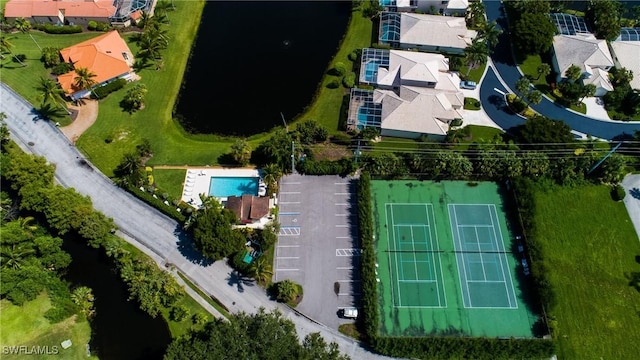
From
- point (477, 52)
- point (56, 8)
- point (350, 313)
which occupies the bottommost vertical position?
point (350, 313)

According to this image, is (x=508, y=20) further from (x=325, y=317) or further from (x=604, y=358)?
(x=325, y=317)

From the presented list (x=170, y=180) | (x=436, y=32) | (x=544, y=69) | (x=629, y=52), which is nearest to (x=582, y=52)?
(x=544, y=69)

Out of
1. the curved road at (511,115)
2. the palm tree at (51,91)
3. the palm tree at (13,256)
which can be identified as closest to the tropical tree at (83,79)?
the palm tree at (51,91)

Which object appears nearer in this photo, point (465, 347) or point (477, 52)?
point (465, 347)

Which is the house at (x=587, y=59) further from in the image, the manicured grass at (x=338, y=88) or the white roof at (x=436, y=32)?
the manicured grass at (x=338, y=88)

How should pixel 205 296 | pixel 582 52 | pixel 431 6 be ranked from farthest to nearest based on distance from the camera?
pixel 431 6
pixel 582 52
pixel 205 296

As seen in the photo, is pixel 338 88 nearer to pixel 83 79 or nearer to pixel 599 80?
pixel 83 79

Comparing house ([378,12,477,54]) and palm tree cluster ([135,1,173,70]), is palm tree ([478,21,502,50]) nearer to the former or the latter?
house ([378,12,477,54])

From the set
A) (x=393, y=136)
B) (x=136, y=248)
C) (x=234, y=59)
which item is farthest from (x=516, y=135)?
(x=136, y=248)
